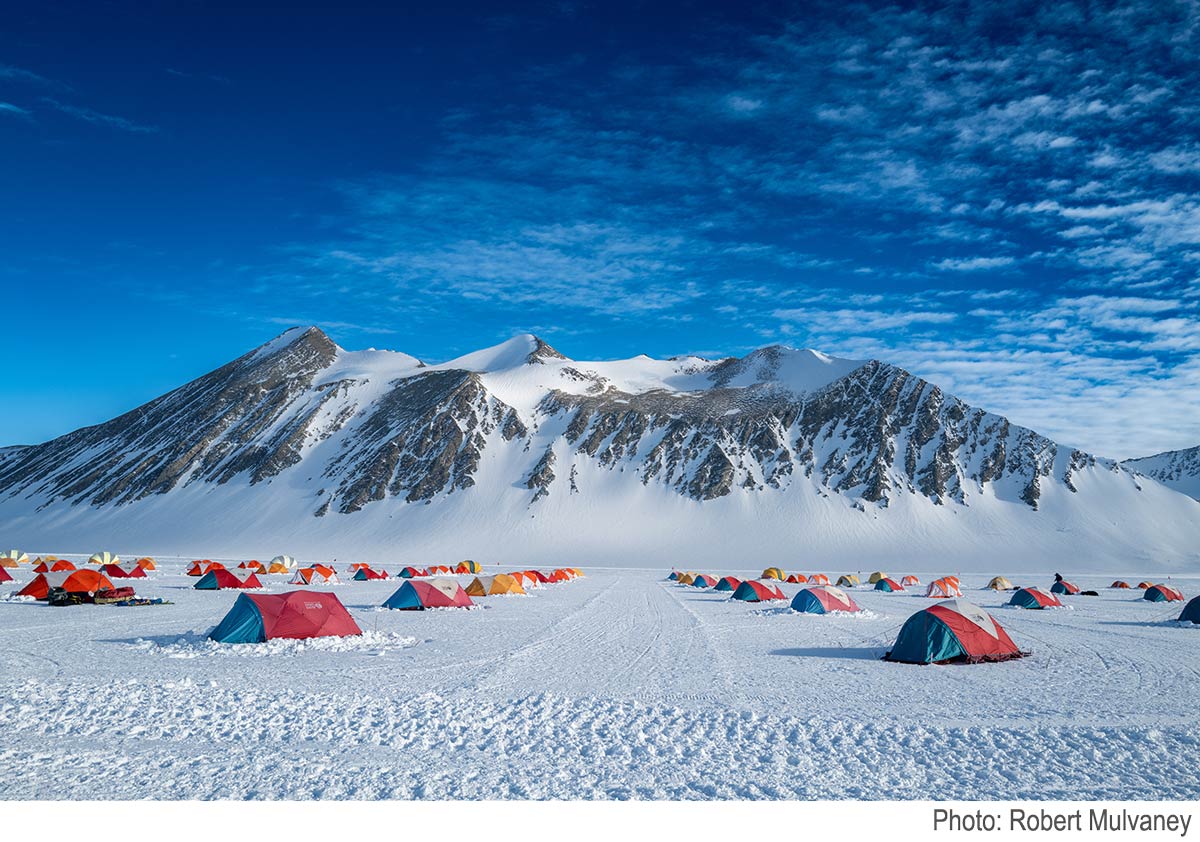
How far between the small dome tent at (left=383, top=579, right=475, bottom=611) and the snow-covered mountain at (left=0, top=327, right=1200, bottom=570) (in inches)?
2687

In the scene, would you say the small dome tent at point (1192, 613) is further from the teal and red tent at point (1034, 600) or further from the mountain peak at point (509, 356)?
the mountain peak at point (509, 356)

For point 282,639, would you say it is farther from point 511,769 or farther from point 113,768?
point 511,769

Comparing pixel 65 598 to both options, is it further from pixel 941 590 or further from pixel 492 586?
pixel 941 590

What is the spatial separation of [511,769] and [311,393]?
146343mm

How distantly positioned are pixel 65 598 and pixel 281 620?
17295 mm

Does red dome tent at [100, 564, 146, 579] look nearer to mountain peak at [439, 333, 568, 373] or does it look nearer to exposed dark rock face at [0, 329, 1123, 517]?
exposed dark rock face at [0, 329, 1123, 517]

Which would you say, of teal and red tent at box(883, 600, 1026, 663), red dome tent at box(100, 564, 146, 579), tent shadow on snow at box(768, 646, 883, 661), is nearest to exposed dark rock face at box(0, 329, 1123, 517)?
red dome tent at box(100, 564, 146, 579)

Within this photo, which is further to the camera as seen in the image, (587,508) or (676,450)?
(676,450)

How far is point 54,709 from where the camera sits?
10.7 meters

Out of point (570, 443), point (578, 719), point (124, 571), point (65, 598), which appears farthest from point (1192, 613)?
point (570, 443)

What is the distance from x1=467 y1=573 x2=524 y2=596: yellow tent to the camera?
3762 cm

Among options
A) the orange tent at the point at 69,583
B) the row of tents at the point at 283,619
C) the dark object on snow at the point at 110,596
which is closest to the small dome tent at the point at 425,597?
the row of tents at the point at 283,619

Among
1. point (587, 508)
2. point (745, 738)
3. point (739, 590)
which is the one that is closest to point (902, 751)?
point (745, 738)

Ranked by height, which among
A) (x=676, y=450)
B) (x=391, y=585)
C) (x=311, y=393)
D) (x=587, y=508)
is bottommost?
(x=391, y=585)
